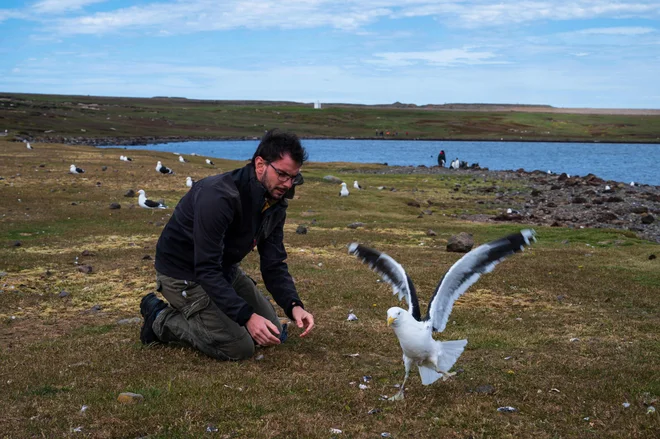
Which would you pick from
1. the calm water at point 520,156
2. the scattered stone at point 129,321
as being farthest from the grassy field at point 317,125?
the scattered stone at point 129,321

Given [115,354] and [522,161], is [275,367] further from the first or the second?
[522,161]

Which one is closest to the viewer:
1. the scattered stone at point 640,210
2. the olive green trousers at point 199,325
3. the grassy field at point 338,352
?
the grassy field at point 338,352

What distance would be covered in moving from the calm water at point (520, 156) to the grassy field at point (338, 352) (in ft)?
78.9

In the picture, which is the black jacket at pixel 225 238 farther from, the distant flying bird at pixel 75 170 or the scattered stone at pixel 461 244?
the distant flying bird at pixel 75 170

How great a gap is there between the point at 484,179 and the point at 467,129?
10613 centimetres

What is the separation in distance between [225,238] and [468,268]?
2915 mm

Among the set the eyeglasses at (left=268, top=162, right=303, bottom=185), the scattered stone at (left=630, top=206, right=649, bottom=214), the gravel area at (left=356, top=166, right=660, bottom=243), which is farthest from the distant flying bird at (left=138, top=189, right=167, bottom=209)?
the scattered stone at (left=630, top=206, right=649, bottom=214)

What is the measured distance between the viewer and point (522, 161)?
8200cm

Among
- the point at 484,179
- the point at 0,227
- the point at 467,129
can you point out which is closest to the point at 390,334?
the point at 0,227

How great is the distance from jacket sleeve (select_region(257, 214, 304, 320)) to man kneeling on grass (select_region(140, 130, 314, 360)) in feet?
0.04

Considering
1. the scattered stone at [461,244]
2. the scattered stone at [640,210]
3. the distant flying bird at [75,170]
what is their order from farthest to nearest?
the scattered stone at [640,210]
the distant flying bird at [75,170]
the scattered stone at [461,244]

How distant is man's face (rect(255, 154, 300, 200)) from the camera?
7324 mm

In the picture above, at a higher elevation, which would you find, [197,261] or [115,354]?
[197,261]

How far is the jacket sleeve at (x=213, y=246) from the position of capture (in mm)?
7297
